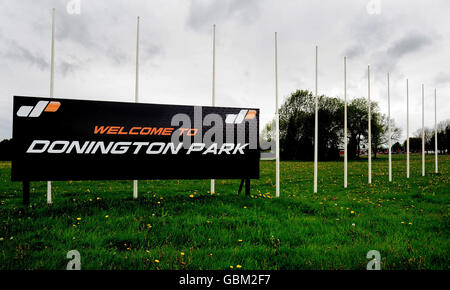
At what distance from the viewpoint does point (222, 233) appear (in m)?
4.59

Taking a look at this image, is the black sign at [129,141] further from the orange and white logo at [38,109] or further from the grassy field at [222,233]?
the grassy field at [222,233]

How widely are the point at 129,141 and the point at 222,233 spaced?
4252 millimetres

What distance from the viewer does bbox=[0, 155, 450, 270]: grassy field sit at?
11.6 feet

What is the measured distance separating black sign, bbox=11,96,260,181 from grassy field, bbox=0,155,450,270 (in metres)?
1.00

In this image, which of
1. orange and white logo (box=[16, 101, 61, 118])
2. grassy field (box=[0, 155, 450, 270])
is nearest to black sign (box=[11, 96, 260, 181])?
orange and white logo (box=[16, 101, 61, 118])

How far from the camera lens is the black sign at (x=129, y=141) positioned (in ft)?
21.0

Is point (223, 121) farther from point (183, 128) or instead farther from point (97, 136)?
point (97, 136)

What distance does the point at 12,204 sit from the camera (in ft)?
21.5

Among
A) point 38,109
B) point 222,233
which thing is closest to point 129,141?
point 38,109

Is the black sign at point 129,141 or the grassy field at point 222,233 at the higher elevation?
the black sign at point 129,141

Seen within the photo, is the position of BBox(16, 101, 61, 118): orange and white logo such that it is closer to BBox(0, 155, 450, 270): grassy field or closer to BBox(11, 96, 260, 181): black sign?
BBox(11, 96, 260, 181): black sign

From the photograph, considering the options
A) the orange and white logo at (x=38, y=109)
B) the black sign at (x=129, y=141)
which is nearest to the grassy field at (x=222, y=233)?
the black sign at (x=129, y=141)

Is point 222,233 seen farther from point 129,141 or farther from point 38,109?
point 38,109
